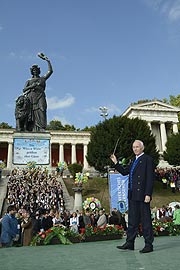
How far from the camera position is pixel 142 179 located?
561 cm

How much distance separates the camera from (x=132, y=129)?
4531 cm

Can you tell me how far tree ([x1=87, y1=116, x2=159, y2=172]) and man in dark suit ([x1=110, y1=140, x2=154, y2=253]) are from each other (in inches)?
1377

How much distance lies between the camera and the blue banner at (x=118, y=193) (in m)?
19.8

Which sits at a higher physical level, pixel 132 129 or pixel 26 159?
pixel 132 129

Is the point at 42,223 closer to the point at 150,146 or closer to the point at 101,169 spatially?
the point at 101,169

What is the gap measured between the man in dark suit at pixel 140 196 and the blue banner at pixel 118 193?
14278mm

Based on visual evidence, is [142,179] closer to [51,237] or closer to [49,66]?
[51,237]

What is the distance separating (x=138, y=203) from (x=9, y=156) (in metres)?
68.9

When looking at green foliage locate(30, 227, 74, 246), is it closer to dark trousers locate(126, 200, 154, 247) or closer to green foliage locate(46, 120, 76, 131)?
dark trousers locate(126, 200, 154, 247)

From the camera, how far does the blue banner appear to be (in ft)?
65.1

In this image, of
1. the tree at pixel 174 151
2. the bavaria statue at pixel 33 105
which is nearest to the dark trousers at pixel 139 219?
the bavaria statue at pixel 33 105

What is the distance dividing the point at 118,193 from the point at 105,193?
12015 millimetres

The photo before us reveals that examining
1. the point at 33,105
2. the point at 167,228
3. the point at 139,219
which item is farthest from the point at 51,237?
the point at 33,105

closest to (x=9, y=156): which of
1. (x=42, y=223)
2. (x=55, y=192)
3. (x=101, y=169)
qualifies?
(x=101, y=169)
